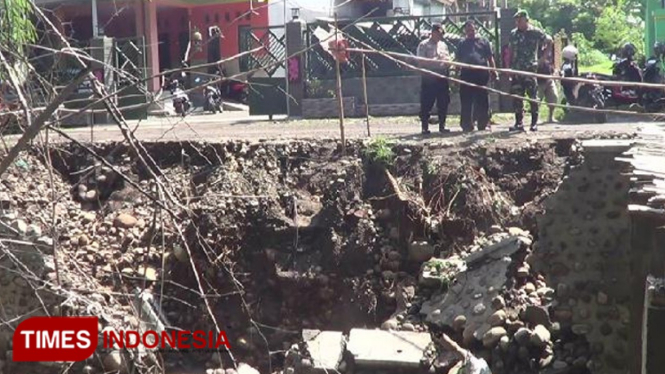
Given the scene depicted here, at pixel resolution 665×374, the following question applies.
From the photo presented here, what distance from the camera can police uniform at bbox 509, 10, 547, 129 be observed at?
42.1 feet

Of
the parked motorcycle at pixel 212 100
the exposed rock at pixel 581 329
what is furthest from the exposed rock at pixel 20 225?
the parked motorcycle at pixel 212 100

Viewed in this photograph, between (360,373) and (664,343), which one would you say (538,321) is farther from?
Result: (664,343)

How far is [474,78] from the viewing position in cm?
1262

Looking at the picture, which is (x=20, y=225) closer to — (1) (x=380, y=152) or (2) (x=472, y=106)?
(1) (x=380, y=152)

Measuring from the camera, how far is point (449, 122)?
15.0 metres

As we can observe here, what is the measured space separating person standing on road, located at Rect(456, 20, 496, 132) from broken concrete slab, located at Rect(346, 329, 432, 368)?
15.0ft

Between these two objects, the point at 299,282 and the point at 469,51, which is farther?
the point at 469,51

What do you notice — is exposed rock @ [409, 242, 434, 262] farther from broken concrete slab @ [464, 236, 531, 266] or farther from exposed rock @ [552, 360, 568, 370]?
exposed rock @ [552, 360, 568, 370]

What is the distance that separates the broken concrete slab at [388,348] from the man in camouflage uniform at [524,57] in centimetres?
470

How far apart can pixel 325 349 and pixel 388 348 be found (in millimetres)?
564

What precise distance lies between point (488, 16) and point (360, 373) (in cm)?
1003

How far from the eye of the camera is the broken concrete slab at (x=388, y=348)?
27.1 ft

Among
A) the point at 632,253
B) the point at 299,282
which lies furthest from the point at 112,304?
the point at 632,253

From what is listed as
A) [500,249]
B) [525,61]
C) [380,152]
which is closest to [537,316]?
[500,249]
